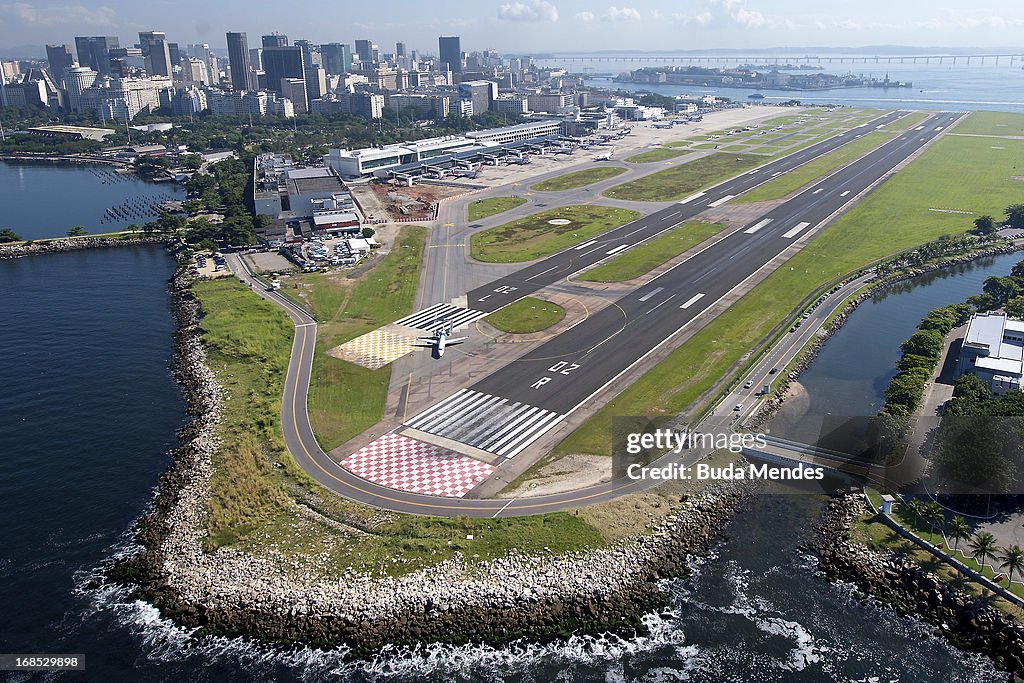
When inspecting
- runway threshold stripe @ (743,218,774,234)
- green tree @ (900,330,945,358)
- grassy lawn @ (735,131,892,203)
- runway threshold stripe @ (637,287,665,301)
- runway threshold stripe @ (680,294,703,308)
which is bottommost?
green tree @ (900,330,945,358)

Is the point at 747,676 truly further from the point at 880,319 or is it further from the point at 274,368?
the point at 880,319

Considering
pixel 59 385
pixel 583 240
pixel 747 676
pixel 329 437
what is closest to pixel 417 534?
pixel 329 437

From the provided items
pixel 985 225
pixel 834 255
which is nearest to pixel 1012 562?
pixel 834 255

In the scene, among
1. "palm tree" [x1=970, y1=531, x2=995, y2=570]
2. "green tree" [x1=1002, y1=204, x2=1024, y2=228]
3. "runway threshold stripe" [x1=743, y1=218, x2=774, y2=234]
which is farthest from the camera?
"green tree" [x1=1002, y1=204, x2=1024, y2=228]

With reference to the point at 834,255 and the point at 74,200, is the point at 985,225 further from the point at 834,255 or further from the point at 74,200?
the point at 74,200

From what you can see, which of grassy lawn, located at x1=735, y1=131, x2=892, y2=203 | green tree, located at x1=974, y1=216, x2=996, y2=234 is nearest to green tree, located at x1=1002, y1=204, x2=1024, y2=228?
green tree, located at x1=974, y1=216, x2=996, y2=234

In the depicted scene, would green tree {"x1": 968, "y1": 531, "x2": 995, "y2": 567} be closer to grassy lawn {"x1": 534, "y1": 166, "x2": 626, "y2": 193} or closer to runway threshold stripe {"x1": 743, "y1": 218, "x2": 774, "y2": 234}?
runway threshold stripe {"x1": 743, "y1": 218, "x2": 774, "y2": 234}
